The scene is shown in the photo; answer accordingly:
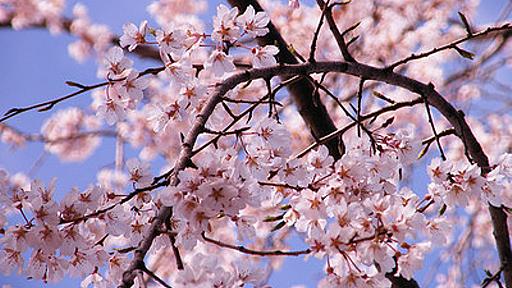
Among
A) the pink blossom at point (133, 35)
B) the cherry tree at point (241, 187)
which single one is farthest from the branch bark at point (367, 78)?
the pink blossom at point (133, 35)

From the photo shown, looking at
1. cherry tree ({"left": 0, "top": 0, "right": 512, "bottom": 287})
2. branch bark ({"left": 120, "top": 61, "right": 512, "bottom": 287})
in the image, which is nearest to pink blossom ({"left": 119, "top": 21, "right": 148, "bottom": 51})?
cherry tree ({"left": 0, "top": 0, "right": 512, "bottom": 287})

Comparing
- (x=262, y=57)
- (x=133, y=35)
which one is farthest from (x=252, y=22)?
(x=133, y=35)

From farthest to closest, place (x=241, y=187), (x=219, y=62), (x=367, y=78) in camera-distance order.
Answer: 1. (x=367, y=78)
2. (x=219, y=62)
3. (x=241, y=187)

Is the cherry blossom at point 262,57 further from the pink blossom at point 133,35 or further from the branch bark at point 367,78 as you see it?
the pink blossom at point 133,35

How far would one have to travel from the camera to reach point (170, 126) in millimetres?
1308

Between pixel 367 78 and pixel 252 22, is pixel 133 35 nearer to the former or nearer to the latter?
pixel 252 22

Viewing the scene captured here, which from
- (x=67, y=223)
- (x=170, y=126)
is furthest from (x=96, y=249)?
(x=170, y=126)

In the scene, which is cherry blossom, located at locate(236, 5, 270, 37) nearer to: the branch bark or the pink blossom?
the branch bark

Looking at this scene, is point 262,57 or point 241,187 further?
point 262,57

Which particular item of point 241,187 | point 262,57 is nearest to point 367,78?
point 262,57

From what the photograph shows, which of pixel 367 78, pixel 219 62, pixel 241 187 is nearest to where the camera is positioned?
pixel 241 187

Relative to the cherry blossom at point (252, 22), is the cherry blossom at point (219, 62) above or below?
below

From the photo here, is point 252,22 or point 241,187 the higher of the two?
point 252,22

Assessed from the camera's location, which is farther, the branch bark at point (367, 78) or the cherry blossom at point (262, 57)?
the cherry blossom at point (262, 57)
